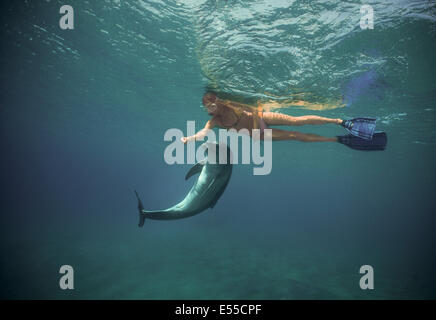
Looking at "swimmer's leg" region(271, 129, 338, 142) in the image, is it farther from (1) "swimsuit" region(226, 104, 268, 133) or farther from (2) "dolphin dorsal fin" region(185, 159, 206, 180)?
(2) "dolphin dorsal fin" region(185, 159, 206, 180)

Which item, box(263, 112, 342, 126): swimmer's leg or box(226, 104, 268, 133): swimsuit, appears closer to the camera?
box(263, 112, 342, 126): swimmer's leg

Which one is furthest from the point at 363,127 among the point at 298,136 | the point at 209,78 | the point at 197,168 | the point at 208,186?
the point at 209,78

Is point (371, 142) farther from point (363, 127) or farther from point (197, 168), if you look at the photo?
point (197, 168)

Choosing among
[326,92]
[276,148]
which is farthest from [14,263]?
[276,148]

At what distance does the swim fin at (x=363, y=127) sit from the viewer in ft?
17.7

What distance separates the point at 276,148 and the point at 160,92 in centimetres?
1816

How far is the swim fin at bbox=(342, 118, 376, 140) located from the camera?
539 cm

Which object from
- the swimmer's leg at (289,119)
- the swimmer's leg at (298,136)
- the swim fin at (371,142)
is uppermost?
the swimmer's leg at (289,119)

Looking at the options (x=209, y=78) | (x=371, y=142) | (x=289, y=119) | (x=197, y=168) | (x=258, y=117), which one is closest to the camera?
(x=197, y=168)

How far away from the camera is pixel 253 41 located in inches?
336

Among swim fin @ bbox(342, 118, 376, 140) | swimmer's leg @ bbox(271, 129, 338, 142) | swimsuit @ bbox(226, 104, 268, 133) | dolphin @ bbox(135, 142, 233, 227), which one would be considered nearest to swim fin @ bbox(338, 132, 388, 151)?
swim fin @ bbox(342, 118, 376, 140)

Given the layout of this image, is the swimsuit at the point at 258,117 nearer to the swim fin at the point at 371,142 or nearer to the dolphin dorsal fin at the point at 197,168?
the swim fin at the point at 371,142

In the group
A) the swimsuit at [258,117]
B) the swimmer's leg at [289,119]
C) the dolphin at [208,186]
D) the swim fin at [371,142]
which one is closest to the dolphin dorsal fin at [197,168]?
the dolphin at [208,186]

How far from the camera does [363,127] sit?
5.47m
